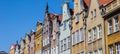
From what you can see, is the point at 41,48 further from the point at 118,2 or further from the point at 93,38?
the point at 118,2

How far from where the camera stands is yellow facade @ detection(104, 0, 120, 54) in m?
41.7

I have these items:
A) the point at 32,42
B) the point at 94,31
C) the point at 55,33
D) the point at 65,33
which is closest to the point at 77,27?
the point at 65,33

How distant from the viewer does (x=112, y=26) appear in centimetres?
4291

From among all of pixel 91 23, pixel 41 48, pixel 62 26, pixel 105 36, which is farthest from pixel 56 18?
pixel 105 36

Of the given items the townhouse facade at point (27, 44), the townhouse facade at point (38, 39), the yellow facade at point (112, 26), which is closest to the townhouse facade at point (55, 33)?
the townhouse facade at point (38, 39)

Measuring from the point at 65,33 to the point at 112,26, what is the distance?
14090 mm

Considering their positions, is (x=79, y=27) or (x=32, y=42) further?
(x=32, y=42)

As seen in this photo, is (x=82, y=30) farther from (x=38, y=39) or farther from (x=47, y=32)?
(x=38, y=39)

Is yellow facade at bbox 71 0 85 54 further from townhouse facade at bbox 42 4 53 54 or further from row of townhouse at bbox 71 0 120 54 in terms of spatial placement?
townhouse facade at bbox 42 4 53 54

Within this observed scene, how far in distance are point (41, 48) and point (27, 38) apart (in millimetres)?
11407

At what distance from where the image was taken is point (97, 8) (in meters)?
46.5

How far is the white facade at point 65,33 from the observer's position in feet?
179

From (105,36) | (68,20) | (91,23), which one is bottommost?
(105,36)

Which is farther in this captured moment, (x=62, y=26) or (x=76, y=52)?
(x=62, y=26)
